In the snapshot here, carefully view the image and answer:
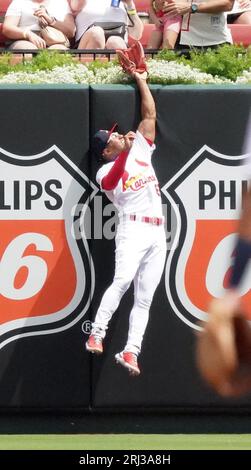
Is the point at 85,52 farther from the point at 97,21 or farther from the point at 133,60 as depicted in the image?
the point at 133,60

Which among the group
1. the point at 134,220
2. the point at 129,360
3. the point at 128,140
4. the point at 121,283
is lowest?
the point at 129,360

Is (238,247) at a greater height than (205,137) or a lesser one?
lesser

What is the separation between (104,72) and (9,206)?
130cm

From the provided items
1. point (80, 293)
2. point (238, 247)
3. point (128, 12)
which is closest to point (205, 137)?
point (80, 293)

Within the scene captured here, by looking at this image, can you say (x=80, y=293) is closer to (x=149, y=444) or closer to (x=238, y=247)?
(x=149, y=444)

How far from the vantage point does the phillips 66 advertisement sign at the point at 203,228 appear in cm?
898

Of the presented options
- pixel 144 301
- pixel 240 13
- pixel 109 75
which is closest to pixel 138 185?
pixel 144 301

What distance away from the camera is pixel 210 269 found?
29.5 ft

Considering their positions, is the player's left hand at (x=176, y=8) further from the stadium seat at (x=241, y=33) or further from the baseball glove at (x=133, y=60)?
the stadium seat at (x=241, y=33)

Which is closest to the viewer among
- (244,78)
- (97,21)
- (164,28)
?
(244,78)

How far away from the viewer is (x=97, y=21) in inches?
405

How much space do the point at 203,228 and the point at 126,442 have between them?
5.69 feet

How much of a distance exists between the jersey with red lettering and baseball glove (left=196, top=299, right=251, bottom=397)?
4596 millimetres
